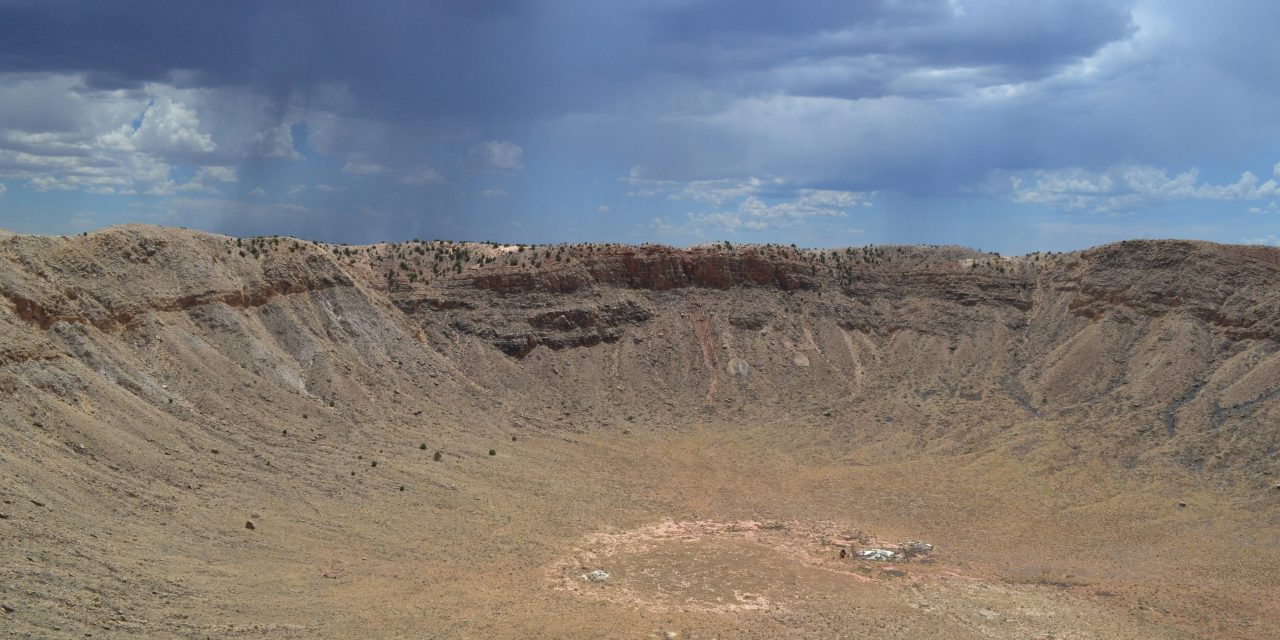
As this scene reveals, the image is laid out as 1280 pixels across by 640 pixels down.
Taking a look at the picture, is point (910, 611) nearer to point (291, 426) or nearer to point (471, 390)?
point (291, 426)

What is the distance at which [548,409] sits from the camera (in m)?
44.7

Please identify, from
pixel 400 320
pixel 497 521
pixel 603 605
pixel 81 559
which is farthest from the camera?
pixel 400 320

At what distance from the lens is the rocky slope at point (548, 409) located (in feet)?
71.6

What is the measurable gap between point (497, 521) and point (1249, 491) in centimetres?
2732

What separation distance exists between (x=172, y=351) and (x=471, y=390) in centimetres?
1440

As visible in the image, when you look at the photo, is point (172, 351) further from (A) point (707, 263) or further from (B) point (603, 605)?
(A) point (707, 263)

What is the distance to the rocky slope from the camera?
71.6 feet

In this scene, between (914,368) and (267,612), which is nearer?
(267,612)

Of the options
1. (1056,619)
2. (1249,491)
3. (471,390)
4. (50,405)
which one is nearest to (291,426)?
(50,405)

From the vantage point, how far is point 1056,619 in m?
23.4

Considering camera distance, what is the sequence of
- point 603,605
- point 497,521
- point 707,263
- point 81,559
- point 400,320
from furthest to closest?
point 707,263
point 400,320
point 497,521
point 603,605
point 81,559

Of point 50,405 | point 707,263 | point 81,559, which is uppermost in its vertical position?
point 707,263

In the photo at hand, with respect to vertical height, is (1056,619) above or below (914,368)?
below

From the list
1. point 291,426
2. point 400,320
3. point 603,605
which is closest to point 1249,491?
point 603,605
